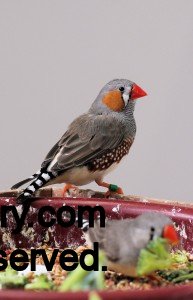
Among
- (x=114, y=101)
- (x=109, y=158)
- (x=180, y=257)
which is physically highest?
(x=114, y=101)

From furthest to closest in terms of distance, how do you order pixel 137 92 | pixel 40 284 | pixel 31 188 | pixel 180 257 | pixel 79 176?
pixel 137 92 → pixel 79 176 → pixel 31 188 → pixel 180 257 → pixel 40 284

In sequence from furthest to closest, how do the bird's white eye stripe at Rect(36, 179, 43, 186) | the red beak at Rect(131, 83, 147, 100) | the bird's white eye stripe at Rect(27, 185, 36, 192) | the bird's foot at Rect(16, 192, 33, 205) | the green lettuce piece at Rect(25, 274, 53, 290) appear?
the red beak at Rect(131, 83, 147, 100), the bird's white eye stripe at Rect(36, 179, 43, 186), the bird's white eye stripe at Rect(27, 185, 36, 192), the bird's foot at Rect(16, 192, 33, 205), the green lettuce piece at Rect(25, 274, 53, 290)

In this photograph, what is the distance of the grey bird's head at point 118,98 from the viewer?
6.69 feet

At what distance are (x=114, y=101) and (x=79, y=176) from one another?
0.32 metres

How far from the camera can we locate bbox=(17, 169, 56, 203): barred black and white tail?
4.58 feet

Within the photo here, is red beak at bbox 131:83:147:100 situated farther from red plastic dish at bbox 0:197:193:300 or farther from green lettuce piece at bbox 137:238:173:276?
green lettuce piece at bbox 137:238:173:276

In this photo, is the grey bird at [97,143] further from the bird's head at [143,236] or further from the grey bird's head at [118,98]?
the bird's head at [143,236]

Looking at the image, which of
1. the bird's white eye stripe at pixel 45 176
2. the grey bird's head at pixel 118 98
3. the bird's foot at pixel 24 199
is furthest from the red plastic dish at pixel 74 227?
the grey bird's head at pixel 118 98

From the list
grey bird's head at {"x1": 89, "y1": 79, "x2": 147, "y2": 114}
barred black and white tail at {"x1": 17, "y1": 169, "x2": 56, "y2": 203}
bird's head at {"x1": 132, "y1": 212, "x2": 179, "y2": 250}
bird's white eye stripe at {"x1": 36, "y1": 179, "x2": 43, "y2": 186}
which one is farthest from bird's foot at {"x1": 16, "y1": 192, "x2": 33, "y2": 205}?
grey bird's head at {"x1": 89, "y1": 79, "x2": 147, "y2": 114}

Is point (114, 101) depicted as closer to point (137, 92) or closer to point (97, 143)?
point (137, 92)

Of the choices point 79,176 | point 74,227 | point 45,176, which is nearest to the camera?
point 74,227

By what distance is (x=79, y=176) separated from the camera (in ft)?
6.11

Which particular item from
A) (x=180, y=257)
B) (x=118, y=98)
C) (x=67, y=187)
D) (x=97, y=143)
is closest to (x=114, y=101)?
(x=118, y=98)

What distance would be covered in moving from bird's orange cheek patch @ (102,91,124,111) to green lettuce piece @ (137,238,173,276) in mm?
1129
